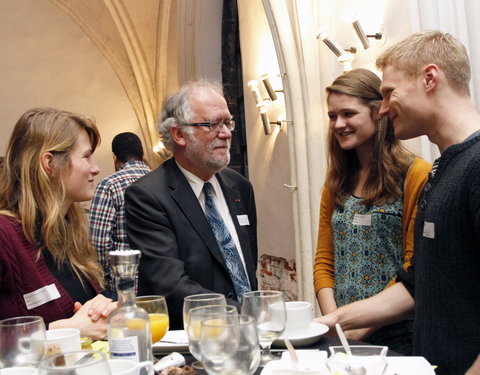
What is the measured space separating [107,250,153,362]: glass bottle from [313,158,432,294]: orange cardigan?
131cm

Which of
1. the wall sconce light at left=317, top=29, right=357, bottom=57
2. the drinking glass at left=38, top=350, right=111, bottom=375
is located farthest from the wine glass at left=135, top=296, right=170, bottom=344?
the wall sconce light at left=317, top=29, right=357, bottom=57

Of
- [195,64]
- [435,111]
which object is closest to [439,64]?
[435,111]

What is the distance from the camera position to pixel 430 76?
1.98 meters

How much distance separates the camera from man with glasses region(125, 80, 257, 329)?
2.55m

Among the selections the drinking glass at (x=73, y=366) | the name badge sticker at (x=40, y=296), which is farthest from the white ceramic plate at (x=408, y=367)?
the name badge sticker at (x=40, y=296)

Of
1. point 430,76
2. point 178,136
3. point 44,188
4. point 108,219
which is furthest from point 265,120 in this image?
point 430,76

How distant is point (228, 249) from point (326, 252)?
1.58 ft

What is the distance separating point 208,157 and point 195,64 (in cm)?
681

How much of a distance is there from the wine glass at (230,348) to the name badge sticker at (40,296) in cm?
120

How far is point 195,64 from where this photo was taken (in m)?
9.38

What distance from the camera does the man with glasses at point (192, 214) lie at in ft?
8.38

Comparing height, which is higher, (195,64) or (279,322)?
(195,64)

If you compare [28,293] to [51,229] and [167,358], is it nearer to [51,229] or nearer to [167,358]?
[51,229]

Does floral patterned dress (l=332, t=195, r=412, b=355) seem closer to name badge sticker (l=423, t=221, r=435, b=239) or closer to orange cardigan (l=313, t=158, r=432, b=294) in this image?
orange cardigan (l=313, t=158, r=432, b=294)
